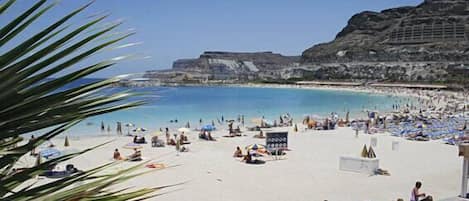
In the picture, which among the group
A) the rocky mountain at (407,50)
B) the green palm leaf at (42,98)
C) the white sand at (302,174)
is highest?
the rocky mountain at (407,50)

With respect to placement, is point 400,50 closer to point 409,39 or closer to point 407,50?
point 407,50

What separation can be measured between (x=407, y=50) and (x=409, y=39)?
34.9 ft

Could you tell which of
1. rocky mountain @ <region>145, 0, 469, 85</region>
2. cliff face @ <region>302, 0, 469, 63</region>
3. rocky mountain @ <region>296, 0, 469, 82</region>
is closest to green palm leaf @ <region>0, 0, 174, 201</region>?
rocky mountain @ <region>145, 0, 469, 85</region>

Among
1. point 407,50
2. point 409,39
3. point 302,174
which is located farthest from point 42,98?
point 409,39

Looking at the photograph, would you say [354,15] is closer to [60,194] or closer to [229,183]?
[229,183]

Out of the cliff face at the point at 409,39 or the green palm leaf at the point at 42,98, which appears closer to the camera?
the green palm leaf at the point at 42,98

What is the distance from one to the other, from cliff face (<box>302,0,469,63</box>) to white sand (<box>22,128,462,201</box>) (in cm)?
10035

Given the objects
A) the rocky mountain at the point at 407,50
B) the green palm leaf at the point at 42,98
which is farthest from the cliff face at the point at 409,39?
the green palm leaf at the point at 42,98

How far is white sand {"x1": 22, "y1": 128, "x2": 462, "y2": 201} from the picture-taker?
43.6ft

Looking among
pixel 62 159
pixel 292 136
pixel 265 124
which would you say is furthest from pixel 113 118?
pixel 62 159

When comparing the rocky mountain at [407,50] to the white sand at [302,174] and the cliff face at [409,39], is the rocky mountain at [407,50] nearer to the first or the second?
the cliff face at [409,39]

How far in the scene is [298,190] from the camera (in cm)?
1384

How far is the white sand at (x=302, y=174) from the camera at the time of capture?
1330cm

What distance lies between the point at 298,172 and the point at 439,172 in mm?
4386
